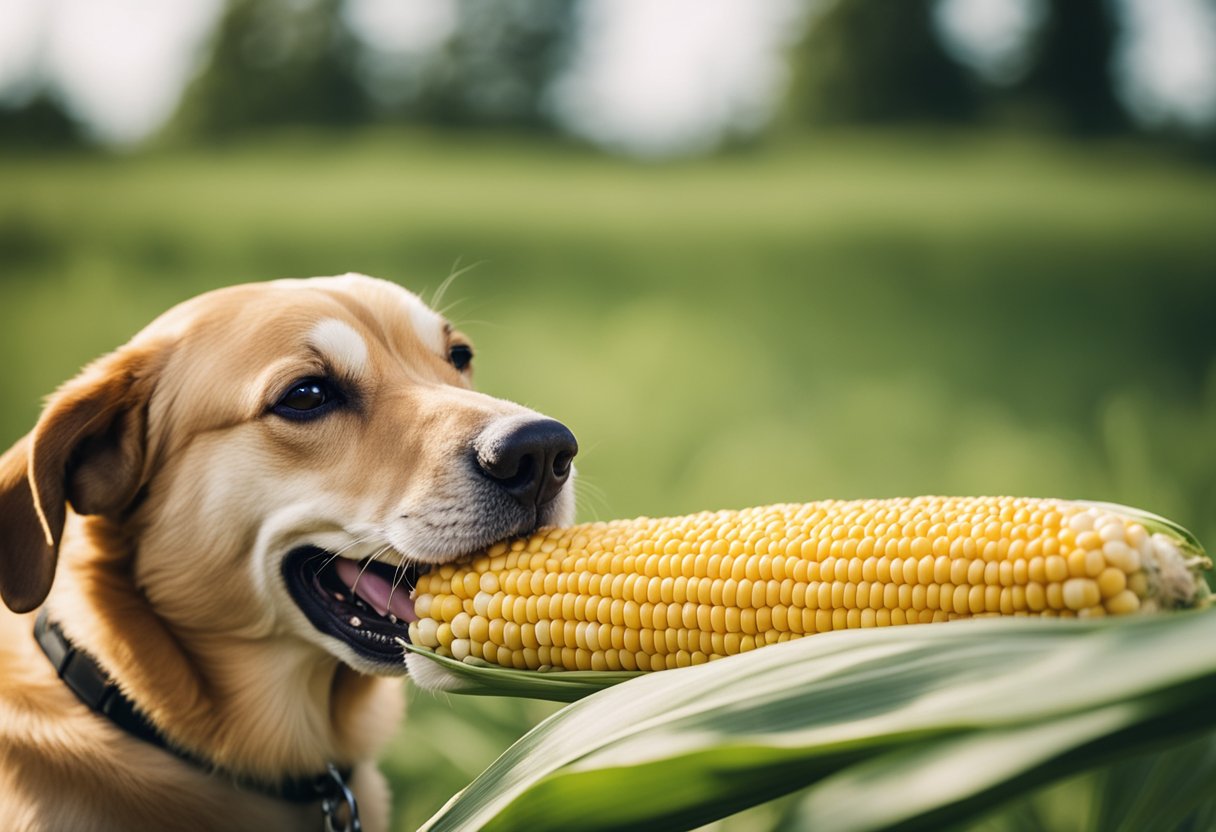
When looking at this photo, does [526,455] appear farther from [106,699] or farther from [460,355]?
[106,699]

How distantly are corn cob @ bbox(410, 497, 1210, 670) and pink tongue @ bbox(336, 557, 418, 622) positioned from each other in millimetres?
162

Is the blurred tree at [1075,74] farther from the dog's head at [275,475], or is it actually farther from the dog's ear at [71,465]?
the dog's ear at [71,465]

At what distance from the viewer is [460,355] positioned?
10.2ft

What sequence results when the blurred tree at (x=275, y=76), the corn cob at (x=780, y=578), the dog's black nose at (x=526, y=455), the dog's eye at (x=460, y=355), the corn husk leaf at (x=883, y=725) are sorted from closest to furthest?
the corn husk leaf at (x=883, y=725) → the corn cob at (x=780, y=578) → the dog's black nose at (x=526, y=455) → the dog's eye at (x=460, y=355) → the blurred tree at (x=275, y=76)

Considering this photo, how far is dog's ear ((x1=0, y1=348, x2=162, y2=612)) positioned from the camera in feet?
7.50

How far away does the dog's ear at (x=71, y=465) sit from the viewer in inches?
90.0

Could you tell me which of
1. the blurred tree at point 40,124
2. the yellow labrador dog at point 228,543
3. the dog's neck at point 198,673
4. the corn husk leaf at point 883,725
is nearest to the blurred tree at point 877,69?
the yellow labrador dog at point 228,543

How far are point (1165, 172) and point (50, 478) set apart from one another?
8157mm

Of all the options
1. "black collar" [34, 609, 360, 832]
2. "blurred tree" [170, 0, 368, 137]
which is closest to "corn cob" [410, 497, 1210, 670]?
"black collar" [34, 609, 360, 832]

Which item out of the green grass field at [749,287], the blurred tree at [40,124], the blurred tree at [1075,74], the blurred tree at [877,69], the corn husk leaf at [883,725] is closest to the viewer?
the corn husk leaf at [883,725]

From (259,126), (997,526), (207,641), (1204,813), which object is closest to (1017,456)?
(1204,813)

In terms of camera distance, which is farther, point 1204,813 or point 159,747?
point 159,747

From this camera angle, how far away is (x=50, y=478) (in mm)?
2293

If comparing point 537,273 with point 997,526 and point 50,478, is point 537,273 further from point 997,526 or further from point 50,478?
point 997,526
